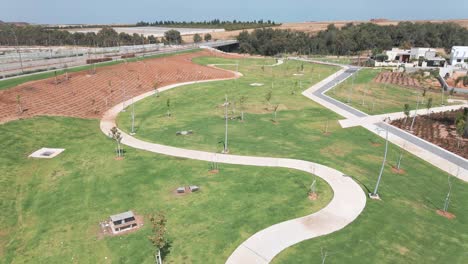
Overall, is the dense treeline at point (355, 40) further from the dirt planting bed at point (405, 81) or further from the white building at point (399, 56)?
the dirt planting bed at point (405, 81)

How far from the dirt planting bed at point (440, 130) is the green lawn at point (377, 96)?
5.94m

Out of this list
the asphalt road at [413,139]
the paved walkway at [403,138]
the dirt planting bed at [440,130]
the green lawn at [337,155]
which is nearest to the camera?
the green lawn at [337,155]

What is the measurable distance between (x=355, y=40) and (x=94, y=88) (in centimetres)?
13368

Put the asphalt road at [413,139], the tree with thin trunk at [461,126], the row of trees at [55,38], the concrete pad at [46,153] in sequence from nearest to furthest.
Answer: the concrete pad at [46,153] < the asphalt road at [413,139] < the tree with thin trunk at [461,126] < the row of trees at [55,38]

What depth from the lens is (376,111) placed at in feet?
198

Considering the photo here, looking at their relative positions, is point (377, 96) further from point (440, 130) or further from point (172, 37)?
point (172, 37)

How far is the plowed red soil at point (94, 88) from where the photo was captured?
52.3 metres

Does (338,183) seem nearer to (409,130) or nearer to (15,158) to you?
(409,130)

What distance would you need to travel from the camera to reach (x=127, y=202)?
29.8 m

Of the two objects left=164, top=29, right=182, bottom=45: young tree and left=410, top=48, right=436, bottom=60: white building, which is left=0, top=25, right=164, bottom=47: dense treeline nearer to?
left=164, top=29, right=182, bottom=45: young tree

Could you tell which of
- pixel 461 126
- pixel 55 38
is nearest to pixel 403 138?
pixel 461 126

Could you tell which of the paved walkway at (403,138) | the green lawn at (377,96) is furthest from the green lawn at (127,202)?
the green lawn at (377,96)

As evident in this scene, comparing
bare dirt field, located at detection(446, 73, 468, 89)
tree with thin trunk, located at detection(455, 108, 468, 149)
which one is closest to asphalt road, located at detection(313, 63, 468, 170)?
tree with thin trunk, located at detection(455, 108, 468, 149)

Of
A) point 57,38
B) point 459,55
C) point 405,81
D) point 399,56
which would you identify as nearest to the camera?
point 405,81
